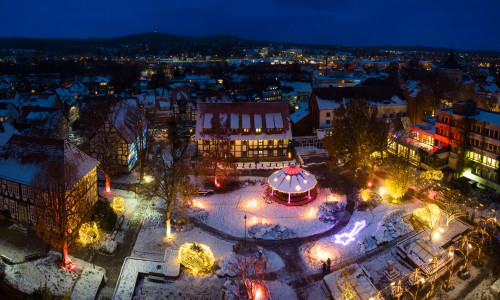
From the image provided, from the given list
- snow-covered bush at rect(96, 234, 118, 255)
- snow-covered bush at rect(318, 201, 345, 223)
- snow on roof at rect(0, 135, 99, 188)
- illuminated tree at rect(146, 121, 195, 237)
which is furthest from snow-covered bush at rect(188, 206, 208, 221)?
snow-covered bush at rect(318, 201, 345, 223)

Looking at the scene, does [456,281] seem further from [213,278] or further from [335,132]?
[335,132]

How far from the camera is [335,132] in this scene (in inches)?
1603

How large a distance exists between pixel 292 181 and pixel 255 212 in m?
5.05

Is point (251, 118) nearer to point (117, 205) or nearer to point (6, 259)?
point (117, 205)

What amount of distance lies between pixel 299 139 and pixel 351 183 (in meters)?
12.4

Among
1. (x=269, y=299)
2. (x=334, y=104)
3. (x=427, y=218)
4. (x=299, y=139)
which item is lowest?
(x=269, y=299)

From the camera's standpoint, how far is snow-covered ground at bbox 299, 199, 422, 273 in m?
25.8

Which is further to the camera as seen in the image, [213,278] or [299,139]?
[299,139]

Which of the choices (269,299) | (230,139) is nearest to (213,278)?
(269,299)

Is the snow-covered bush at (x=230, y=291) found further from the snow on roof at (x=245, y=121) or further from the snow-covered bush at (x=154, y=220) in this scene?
the snow on roof at (x=245, y=121)

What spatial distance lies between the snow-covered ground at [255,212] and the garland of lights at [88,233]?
9.27 meters

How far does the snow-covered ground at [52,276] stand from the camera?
21.8 m

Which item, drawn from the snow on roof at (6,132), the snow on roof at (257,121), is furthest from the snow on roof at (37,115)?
the snow on roof at (257,121)

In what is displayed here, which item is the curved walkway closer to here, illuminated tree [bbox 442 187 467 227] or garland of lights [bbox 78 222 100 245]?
garland of lights [bbox 78 222 100 245]
